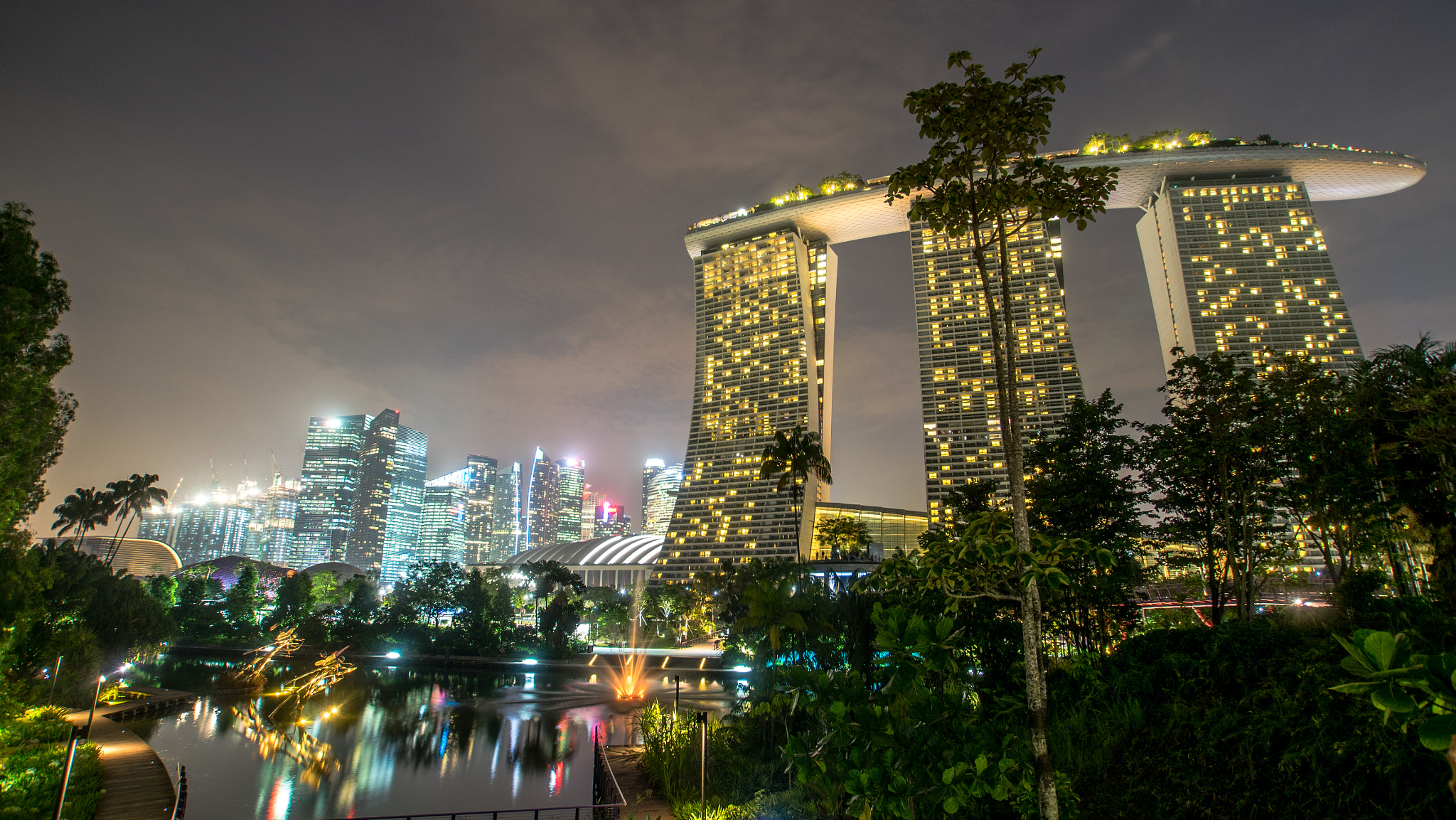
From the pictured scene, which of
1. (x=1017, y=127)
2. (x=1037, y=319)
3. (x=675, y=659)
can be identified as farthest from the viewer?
(x=1037, y=319)

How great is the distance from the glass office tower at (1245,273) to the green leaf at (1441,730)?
10803 cm

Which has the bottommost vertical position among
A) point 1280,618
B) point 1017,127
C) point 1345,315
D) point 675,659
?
point 675,659

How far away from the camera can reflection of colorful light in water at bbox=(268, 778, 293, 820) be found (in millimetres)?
21564

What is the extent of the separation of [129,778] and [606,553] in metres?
108

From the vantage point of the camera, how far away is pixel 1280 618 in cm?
1516

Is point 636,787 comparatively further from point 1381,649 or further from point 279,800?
point 1381,649

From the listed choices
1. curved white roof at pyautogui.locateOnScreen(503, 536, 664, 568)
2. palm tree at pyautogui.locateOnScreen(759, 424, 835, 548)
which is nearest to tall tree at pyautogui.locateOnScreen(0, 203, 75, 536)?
palm tree at pyautogui.locateOnScreen(759, 424, 835, 548)

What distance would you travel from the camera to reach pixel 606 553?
128500 mm

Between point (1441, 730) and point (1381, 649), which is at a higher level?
point (1381, 649)

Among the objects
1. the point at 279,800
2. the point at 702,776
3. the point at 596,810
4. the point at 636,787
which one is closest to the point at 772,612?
the point at 636,787

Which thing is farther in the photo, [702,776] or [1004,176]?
[702,776]

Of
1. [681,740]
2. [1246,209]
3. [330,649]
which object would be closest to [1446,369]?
[681,740]

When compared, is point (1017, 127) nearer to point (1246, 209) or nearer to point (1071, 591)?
point (1071, 591)

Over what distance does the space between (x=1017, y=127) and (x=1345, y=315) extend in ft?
389
